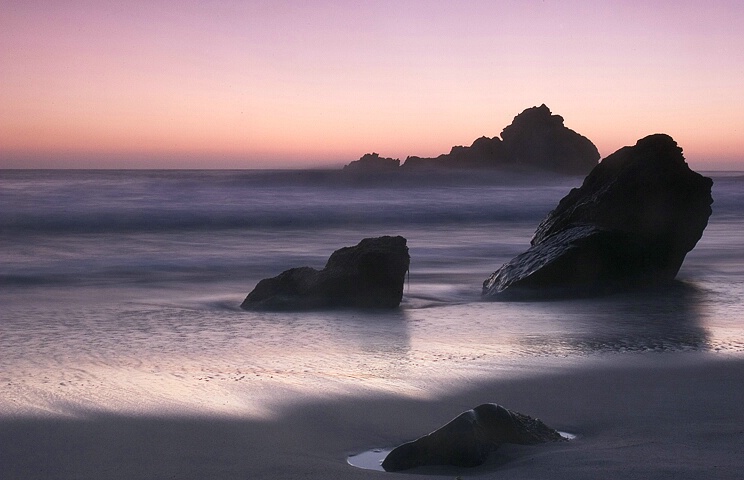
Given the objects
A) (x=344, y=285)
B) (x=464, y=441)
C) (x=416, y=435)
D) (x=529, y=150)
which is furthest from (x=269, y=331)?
(x=529, y=150)

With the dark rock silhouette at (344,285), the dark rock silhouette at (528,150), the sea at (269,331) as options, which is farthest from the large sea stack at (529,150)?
the dark rock silhouette at (344,285)

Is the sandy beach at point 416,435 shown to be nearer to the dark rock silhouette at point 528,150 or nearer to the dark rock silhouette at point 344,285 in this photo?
the dark rock silhouette at point 344,285

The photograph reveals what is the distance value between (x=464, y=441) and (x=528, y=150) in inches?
3300

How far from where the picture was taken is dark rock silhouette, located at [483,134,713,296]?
9812 mm

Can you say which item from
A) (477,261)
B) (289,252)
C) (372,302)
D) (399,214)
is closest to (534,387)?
(372,302)

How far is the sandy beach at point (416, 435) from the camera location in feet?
11.7

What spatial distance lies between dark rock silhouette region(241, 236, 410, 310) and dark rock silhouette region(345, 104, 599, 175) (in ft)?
244

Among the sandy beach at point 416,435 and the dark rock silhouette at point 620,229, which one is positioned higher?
the dark rock silhouette at point 620,229

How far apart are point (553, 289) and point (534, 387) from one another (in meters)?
4.44

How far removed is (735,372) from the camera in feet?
18.7

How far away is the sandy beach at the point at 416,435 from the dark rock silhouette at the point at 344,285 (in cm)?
354

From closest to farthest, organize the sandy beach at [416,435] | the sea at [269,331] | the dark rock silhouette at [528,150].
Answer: the sandy beach at [416,435]
the sea at [269,331]
the dark rock silhouette at [528,150]

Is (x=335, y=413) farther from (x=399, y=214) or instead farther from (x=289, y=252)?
(x=399, y=214)

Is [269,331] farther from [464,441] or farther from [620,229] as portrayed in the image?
[620,229]
